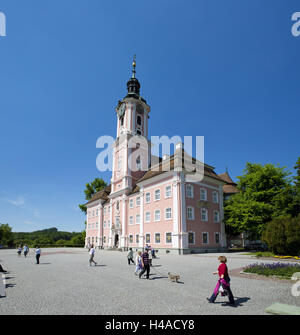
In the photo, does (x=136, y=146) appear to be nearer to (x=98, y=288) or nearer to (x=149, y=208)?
(x=149, y=208)

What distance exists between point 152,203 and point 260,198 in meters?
15.7

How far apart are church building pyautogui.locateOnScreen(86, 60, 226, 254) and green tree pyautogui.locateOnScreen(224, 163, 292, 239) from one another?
4.27 metres

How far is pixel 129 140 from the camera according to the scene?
146 ft

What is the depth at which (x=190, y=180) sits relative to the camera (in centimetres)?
3309

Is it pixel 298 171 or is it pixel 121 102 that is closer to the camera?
pixel 298 171

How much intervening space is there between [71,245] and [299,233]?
60.4 meters

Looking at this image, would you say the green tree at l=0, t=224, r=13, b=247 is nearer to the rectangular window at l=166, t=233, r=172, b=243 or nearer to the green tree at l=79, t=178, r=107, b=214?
the green tree at l=79, t=178, r=107, b=214

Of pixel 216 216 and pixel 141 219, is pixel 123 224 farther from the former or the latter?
pixel 216 216

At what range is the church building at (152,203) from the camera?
31484 millimetres

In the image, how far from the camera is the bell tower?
4391 centimetres

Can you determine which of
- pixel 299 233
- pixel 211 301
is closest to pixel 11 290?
pixel 211 301

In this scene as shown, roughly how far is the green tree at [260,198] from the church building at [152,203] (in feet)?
14.0

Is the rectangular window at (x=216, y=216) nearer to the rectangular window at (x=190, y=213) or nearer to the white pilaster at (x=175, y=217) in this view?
the rectangular window at (x=190, y=213)

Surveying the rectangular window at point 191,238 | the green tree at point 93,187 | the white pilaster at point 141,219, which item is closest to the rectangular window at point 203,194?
the rectangular window at point 191,238
